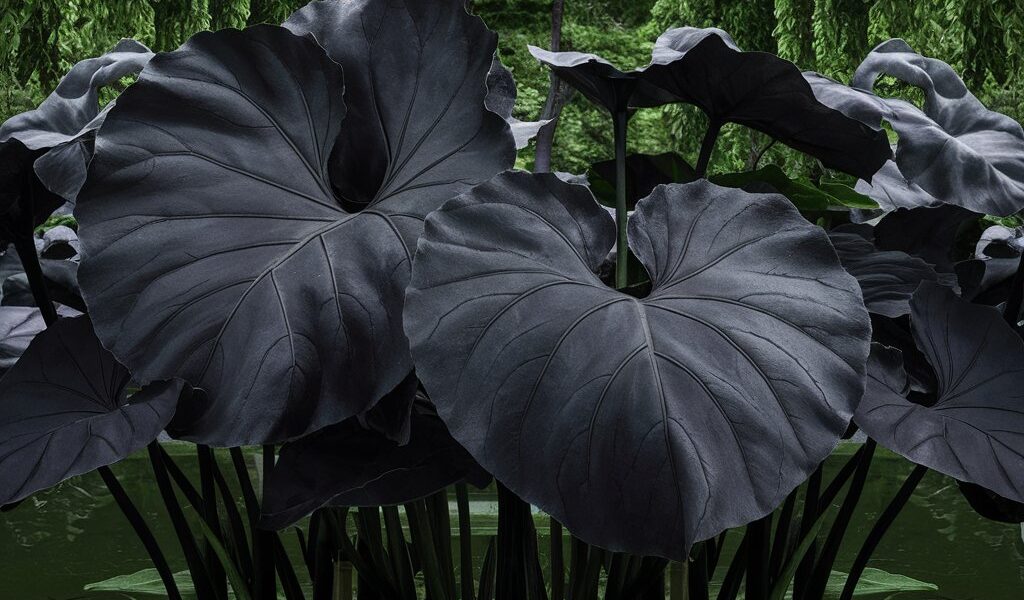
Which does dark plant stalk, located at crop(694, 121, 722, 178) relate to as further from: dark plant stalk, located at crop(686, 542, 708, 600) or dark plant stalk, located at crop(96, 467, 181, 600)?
dark plant stalk, located at crop(96, 467, 181, 600)

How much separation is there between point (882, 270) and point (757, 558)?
298mm

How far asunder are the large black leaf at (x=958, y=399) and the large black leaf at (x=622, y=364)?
102 mm

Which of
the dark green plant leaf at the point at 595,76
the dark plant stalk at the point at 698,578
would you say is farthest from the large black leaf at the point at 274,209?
the dark plant stalk at the point at 698,578

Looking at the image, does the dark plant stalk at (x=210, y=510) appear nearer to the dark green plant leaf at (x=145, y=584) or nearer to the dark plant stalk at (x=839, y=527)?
the dark green plant leaf at (x=145, y=584)

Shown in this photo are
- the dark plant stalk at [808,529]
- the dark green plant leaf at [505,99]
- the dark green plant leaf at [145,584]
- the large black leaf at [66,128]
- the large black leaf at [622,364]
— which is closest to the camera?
the large black leaf at [622,364]

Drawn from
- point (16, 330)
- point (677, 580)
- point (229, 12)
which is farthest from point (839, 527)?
point (229, 12)

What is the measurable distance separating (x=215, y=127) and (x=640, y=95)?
1.40ft

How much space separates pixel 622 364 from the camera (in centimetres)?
66

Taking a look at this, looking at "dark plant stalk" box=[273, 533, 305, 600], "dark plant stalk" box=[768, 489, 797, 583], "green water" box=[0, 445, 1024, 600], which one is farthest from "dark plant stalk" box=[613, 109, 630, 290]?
"green water" box=[0, 445, 1024, 600]

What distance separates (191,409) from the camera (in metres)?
0.69

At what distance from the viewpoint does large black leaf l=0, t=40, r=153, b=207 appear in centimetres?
84

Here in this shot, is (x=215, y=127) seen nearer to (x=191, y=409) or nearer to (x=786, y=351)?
(x=191, y=409)

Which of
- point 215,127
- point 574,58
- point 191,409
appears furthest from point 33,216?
point 574,58

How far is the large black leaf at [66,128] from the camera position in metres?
0.84
